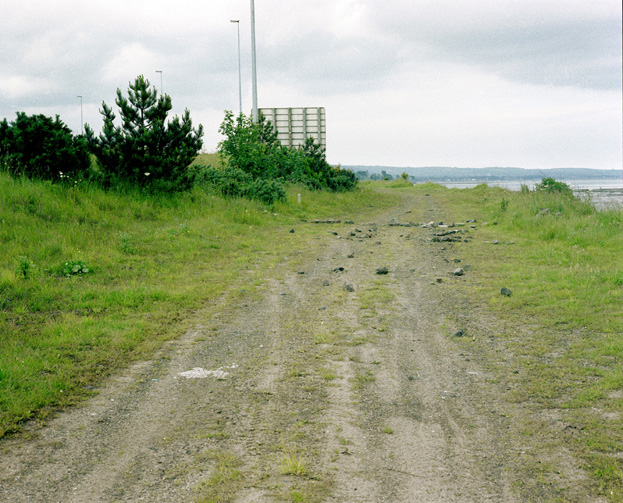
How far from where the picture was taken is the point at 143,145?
1566 cm

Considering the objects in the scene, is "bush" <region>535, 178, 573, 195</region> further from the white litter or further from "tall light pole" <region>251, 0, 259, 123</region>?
the white litter

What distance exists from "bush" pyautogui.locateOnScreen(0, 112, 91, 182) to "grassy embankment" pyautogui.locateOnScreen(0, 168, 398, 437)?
3.12ft

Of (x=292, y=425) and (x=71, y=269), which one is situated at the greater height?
(x=71, y=269)

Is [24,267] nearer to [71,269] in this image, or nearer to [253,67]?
[71,269]

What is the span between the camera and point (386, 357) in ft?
18.0

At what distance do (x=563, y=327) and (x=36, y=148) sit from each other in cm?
1336

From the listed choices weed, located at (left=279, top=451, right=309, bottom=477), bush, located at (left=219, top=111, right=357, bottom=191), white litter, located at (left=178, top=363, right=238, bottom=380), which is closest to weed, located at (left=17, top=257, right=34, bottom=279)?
white litter, located at (left=178, top=363, right=238, bottom=380)

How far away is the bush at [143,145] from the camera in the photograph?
15.2m

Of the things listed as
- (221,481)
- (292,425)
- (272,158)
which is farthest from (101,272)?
(272,158)

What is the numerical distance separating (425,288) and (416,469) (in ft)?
17.8

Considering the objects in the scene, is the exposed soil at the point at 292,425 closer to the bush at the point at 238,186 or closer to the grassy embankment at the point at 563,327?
the grassy embankment at the point at 563,327

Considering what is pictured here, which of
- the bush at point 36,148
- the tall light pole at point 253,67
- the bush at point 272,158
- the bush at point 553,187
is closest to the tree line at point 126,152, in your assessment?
the bush at point 36,148

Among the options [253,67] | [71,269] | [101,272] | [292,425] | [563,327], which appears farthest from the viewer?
[253,67]

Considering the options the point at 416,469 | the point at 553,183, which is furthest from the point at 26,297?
the point at 553,183
